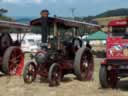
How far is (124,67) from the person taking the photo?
39.7ft

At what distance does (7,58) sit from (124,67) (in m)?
5.18

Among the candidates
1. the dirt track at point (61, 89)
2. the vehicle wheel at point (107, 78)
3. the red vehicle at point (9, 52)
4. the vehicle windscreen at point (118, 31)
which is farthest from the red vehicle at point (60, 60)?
the red vehicle at point (9, 52)

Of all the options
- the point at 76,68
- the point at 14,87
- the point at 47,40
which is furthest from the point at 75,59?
the point at 14,87

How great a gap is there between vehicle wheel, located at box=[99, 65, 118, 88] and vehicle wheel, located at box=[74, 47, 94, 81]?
1636 millimetres

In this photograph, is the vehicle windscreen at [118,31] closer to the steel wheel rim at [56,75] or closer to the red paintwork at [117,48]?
the red paintwork at [117,48]

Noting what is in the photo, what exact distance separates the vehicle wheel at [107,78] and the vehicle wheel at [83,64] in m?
1.64

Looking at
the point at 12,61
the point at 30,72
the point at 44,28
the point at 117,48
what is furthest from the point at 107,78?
the point at 12,61

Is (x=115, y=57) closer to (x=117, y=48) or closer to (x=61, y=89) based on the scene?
(x=117, y=48)

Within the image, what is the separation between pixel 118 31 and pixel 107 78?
56.4 inches

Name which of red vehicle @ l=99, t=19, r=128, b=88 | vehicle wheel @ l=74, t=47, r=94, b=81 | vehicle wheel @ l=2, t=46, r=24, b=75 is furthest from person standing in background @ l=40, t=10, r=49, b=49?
vehicle wheel @ l=2, t=46, r=24, b=75

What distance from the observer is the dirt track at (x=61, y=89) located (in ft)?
37.7

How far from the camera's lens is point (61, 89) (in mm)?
12273

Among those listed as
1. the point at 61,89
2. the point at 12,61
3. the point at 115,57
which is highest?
the point at 115,57

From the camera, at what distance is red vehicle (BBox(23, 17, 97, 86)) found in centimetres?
1314
